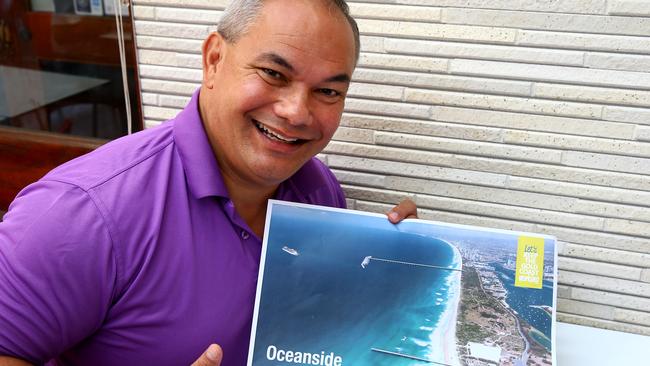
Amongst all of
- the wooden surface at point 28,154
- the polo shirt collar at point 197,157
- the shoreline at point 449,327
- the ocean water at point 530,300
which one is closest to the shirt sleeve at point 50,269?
the polo shirt collar at point 197,157

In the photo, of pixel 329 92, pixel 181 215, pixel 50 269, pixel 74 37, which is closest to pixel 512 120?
pixel 329 92

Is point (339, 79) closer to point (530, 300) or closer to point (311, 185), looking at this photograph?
point (311, 185)

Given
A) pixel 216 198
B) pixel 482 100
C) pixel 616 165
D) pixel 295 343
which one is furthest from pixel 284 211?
pixel 616 165

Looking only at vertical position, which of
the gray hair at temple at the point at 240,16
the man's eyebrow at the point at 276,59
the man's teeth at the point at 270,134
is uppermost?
the gray hair at temple at the point at 240,16

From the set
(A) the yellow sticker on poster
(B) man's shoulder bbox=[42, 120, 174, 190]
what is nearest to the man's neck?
(B) man's shoulder bbox=[42, 120, 174, 190]

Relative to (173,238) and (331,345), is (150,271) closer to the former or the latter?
(173,238)

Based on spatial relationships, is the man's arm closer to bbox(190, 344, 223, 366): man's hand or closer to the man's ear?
bbox(190, 344, 223, 366): man's hand

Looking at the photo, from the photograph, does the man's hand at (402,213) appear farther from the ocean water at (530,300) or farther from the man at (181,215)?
the ocean water at (530,300)
